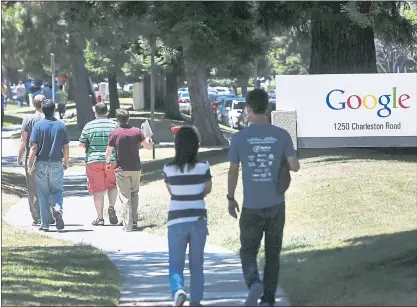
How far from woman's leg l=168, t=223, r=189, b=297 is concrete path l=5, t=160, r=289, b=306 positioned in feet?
1.96

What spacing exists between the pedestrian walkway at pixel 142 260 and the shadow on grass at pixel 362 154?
15.3ft

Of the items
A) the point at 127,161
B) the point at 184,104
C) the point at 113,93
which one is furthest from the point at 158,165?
the point at 184,104

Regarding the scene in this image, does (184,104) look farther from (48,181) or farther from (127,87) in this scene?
(48,181)

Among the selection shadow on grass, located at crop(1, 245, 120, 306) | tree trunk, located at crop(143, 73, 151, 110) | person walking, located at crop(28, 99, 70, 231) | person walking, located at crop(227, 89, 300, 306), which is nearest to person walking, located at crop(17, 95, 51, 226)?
person walking, located at crop(28, 99, 70, 231)

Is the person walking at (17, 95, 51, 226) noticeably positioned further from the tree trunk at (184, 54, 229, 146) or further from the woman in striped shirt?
the tree trunk at (184, 54, 229, 146)

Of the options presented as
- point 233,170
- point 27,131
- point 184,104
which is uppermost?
point 233,170

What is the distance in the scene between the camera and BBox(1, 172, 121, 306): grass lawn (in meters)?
9.20

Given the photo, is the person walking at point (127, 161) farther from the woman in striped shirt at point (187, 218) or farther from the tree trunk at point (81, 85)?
the tree trunk at point (81, 85)

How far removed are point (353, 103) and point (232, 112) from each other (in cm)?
3495

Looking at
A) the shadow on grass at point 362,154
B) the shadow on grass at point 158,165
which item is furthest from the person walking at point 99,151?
the shadow on grass at point 158,165

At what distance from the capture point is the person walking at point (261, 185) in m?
8.70

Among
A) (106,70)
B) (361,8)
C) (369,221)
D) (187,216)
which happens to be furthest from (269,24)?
(106,70)

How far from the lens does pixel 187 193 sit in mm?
8914

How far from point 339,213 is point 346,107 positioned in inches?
99.0
